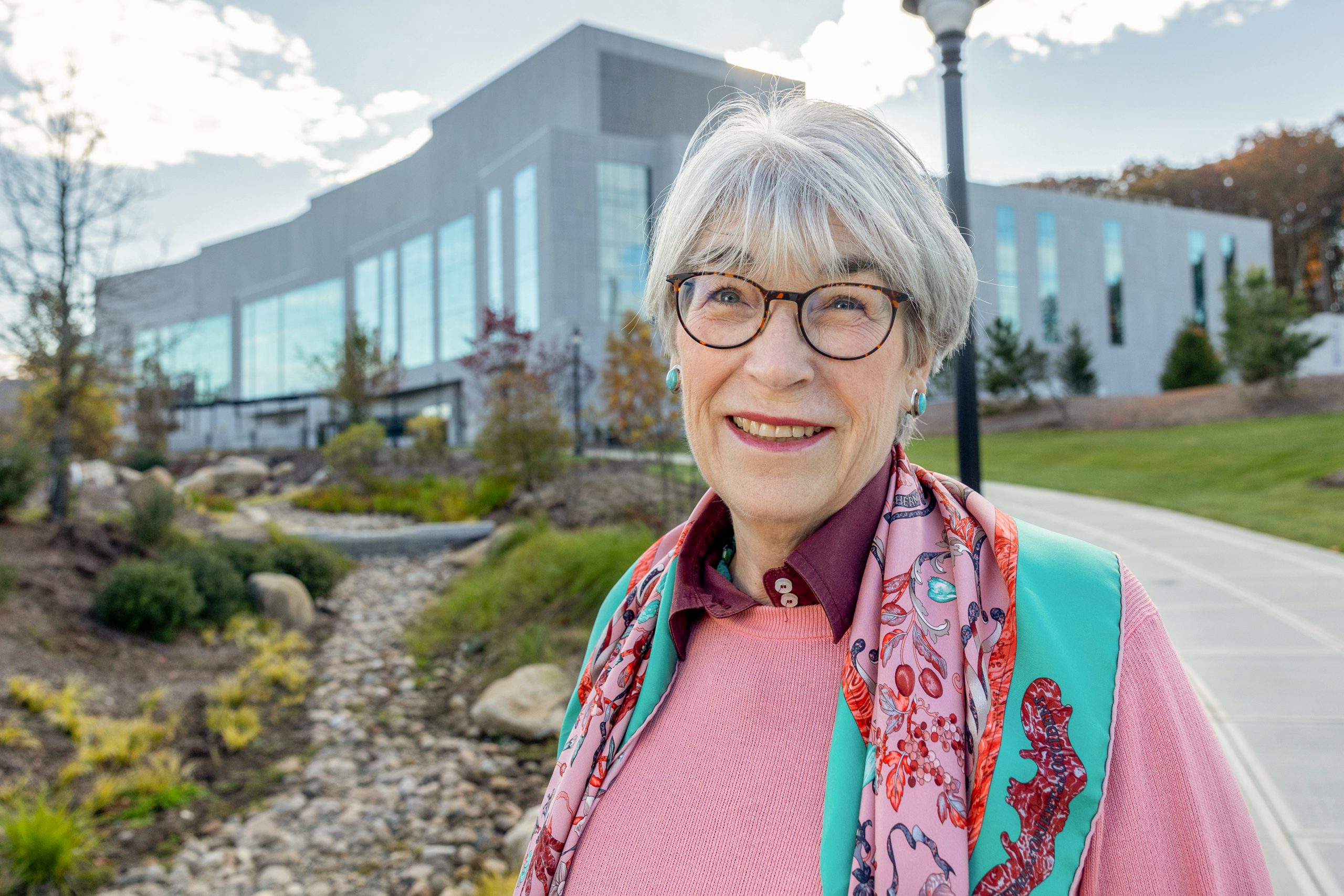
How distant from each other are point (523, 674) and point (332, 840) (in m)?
1.92

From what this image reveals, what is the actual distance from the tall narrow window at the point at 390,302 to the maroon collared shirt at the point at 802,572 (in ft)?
153

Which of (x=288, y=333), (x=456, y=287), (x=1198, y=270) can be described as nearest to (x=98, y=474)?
(x=456, y=287)

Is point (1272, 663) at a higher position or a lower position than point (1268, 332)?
lower

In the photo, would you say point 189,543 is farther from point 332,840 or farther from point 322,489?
point 322,489

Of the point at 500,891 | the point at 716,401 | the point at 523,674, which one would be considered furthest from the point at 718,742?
the point at 523,674

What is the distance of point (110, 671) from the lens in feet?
22.0

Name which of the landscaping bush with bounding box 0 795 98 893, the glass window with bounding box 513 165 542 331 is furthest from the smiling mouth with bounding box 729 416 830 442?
the glass window with bounding box 513 165 542 331

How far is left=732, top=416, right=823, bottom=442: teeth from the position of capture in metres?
1.33

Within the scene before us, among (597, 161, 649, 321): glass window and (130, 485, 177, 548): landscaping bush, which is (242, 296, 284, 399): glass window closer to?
(597, 161, 649, 321): glass window

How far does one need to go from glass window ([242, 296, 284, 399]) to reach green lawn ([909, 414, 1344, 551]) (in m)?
46.8

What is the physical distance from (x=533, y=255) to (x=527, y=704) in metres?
30.8

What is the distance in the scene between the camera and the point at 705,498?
1622 mm

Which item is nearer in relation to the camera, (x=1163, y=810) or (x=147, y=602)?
(x=1163, y=810)

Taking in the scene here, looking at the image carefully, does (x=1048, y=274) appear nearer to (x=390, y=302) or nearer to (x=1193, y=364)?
(x=1193, y=364)
